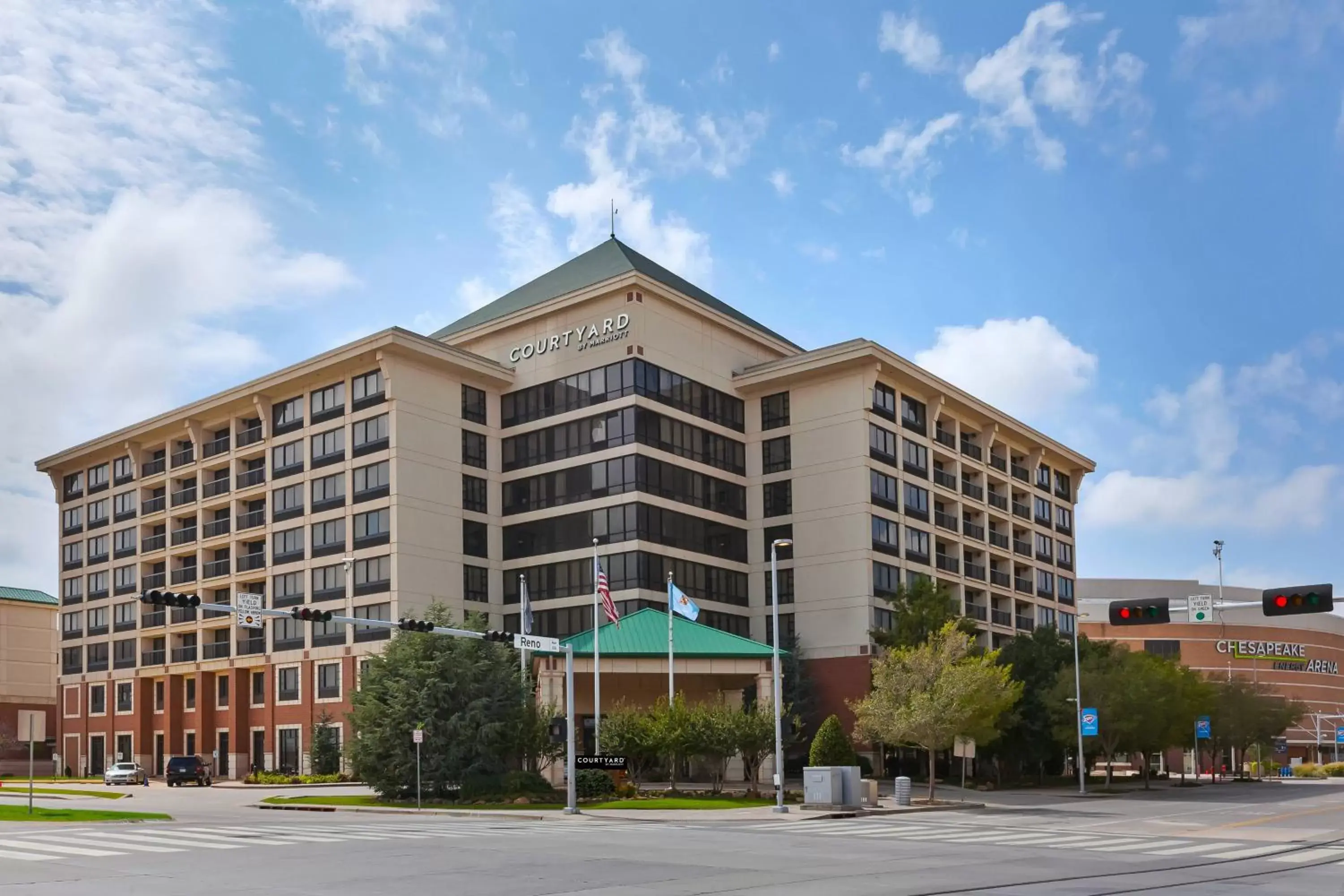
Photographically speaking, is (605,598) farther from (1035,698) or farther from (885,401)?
(1035,698)

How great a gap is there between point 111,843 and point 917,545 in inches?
2399

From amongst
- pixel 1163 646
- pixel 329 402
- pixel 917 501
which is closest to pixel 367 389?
pixel 329 402

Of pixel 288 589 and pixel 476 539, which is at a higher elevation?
pixel 476 539

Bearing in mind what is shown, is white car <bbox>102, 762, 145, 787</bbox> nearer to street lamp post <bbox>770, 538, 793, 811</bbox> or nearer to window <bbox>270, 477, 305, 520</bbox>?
window <bbox>270, 477, 305, 520</bbox>

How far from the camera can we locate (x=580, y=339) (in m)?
79.3

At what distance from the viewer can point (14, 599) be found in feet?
386

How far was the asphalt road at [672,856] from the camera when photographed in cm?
2100

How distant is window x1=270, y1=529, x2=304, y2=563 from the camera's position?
80.1m

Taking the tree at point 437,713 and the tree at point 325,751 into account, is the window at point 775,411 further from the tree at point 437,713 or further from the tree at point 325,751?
the tree at point 437,713

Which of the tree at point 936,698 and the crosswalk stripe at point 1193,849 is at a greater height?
the tree at point 936,698

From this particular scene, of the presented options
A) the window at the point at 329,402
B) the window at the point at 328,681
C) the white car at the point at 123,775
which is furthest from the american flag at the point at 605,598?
the white car at the point at 123,775

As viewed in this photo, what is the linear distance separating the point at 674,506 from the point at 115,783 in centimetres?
3477

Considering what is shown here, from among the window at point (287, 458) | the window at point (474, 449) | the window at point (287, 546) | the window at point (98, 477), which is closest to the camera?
the window at point (287, 546)

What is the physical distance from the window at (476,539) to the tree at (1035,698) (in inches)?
1185
